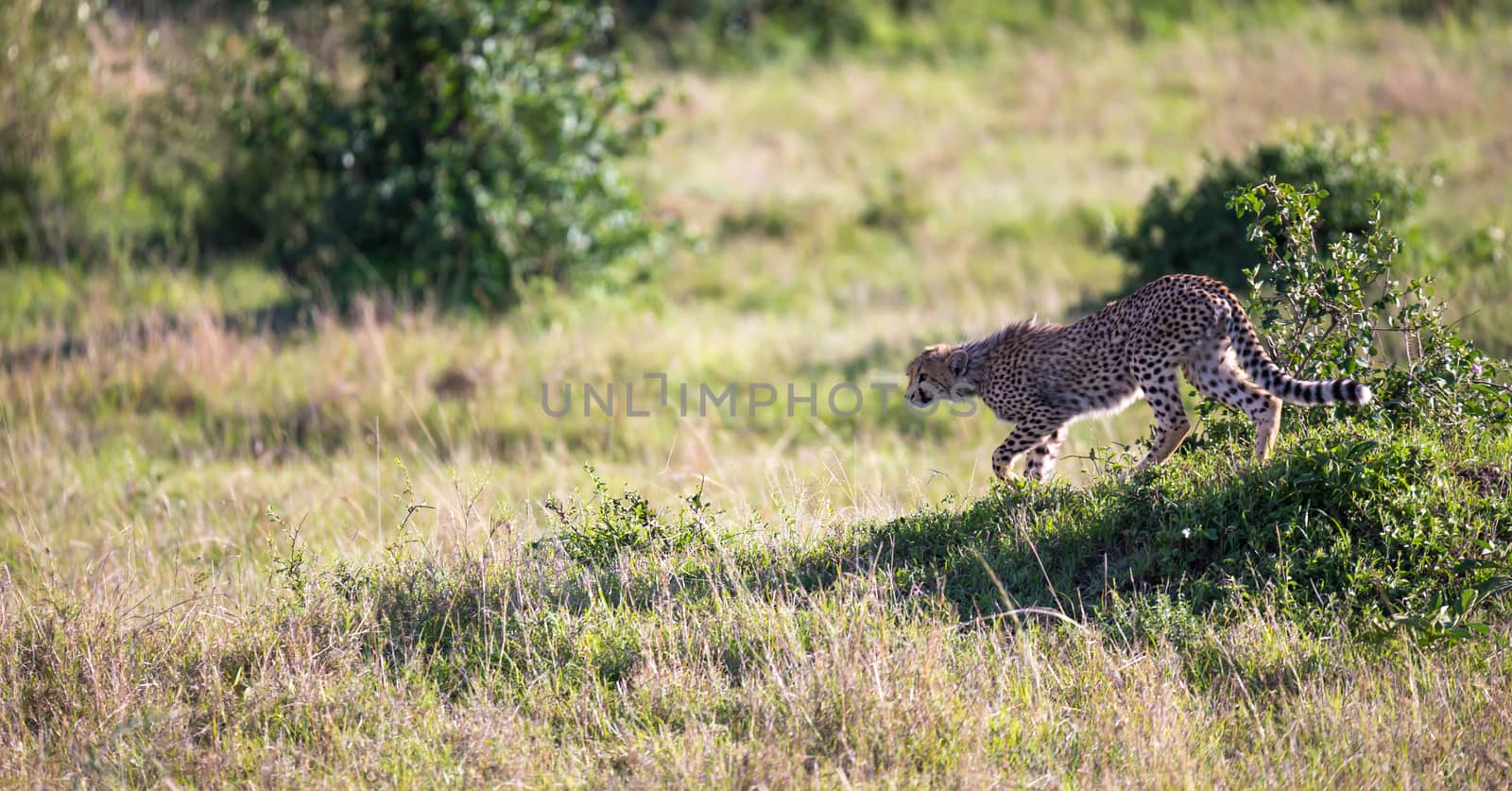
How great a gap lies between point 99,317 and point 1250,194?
9138 mm

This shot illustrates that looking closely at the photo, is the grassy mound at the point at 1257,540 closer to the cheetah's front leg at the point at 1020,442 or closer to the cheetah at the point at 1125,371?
the cheetah at the point at 1125,371

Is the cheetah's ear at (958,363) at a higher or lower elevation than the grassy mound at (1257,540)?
higher

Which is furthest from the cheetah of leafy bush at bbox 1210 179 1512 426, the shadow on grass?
the shadow on grass

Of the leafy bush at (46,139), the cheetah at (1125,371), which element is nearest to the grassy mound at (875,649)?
the cheetah at (1125,371)

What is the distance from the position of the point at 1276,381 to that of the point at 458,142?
307 inches

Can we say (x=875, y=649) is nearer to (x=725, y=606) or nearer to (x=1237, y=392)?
(x=725, y=606)

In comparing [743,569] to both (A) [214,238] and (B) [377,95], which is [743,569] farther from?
(A) [214,238]

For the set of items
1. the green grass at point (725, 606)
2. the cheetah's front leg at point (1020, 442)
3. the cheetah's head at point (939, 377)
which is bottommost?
the green grass at point (725, 606)

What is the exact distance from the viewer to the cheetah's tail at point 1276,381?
4.70 meters

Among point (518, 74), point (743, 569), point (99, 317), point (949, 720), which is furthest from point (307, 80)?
point (949, 720)

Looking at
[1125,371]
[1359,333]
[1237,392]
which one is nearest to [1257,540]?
[1237,392]

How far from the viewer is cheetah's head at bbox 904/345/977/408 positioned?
6547mm

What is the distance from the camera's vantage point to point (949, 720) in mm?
4047

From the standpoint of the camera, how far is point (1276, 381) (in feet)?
16.4
